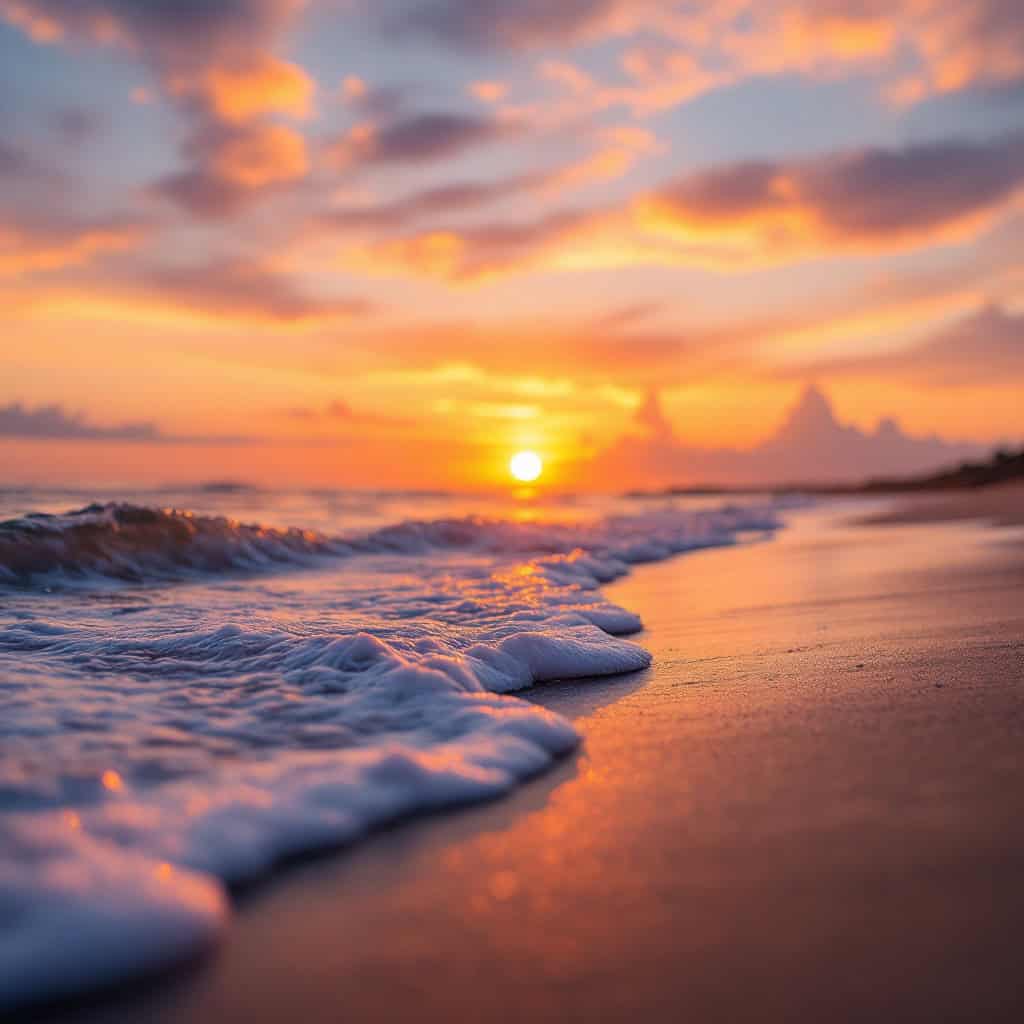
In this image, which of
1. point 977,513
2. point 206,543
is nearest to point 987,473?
point 977,513

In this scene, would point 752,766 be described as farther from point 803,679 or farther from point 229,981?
point 229,981

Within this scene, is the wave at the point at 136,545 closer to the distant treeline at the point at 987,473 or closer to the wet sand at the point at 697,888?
the wet sand at the point at 697,888

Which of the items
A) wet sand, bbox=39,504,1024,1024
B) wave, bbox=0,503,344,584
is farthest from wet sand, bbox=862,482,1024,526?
wet sand, bbox=39,504,1024,1024

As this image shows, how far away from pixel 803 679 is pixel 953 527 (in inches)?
352

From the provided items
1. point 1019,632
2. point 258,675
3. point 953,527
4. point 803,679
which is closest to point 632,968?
point 803,679

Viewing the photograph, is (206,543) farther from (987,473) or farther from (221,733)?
(987,473)

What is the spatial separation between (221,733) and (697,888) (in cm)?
158

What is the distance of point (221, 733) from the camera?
2566 millimetres

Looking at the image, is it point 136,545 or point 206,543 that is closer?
point 136,545

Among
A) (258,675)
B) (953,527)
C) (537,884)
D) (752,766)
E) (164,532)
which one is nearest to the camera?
(537,884)

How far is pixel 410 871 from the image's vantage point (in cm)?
173

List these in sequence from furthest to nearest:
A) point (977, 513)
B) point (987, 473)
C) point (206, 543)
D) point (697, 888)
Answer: point (987, 473) < point (977, 513) < point (206, 543) < point (697, 888)

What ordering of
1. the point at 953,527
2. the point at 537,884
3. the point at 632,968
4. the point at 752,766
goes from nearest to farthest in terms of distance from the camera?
1. the point at 632,968
2. the point at 537,884
3. the point at 752,766
4. the point at 953,527

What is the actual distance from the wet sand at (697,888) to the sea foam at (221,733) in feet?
0.43
